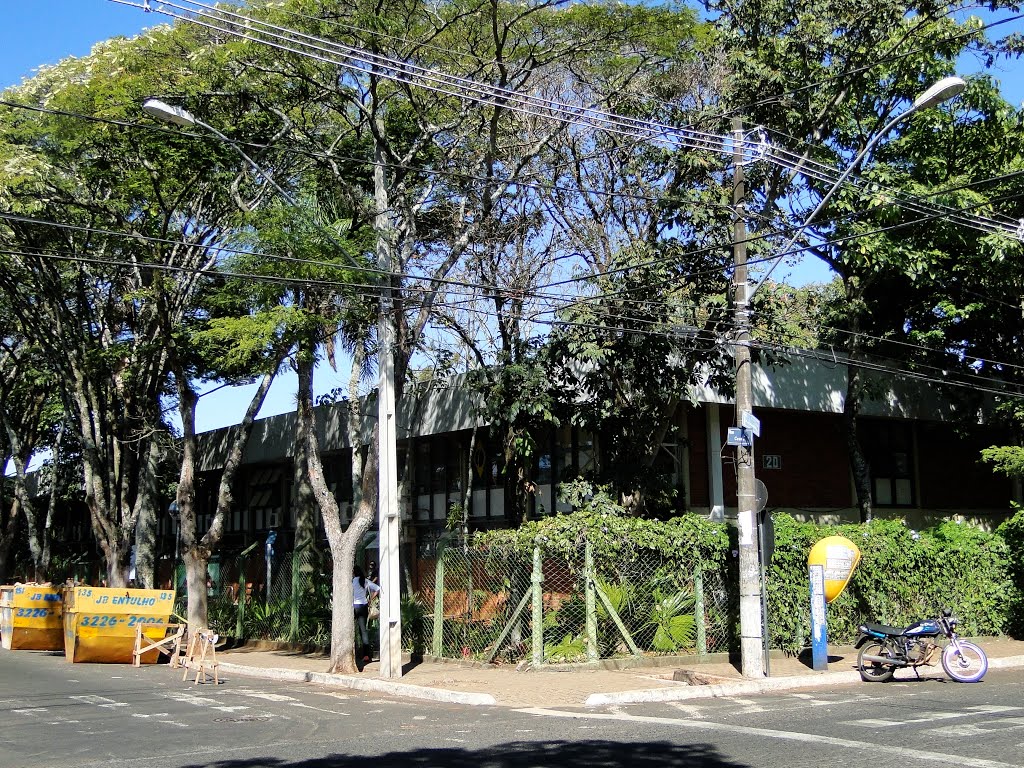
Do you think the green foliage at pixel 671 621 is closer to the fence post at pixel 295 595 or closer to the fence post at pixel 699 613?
the fence post at pixel 699 613

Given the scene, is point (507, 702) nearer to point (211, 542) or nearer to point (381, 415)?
point (381, 415)

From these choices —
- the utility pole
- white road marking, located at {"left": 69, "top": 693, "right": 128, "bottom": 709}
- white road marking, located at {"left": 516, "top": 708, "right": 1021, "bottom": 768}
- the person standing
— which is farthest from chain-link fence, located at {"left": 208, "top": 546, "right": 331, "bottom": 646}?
white road marking, located at {"left": 516, "top": 708, "right": 1021, "bottom": 768}

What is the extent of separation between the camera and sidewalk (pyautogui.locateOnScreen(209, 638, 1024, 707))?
544 inches

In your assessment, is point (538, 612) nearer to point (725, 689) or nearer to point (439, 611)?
point (439, 611)

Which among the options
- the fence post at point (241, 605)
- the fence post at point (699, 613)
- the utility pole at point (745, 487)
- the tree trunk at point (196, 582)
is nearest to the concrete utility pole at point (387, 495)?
the fence post at point (699, 613)

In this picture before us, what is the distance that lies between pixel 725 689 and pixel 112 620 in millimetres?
12489

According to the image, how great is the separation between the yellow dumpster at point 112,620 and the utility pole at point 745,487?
1152cm

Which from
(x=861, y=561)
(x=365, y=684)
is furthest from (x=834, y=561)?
(x=365, y=684)

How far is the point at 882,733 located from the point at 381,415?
918 centimetres

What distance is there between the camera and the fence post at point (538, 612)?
640 inches

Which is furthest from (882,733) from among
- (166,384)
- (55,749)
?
(166,384)

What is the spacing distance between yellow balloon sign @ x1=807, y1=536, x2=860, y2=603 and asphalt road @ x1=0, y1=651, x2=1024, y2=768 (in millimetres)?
2116

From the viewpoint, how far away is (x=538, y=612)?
1631 centimetres

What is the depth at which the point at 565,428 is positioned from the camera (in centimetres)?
2386
